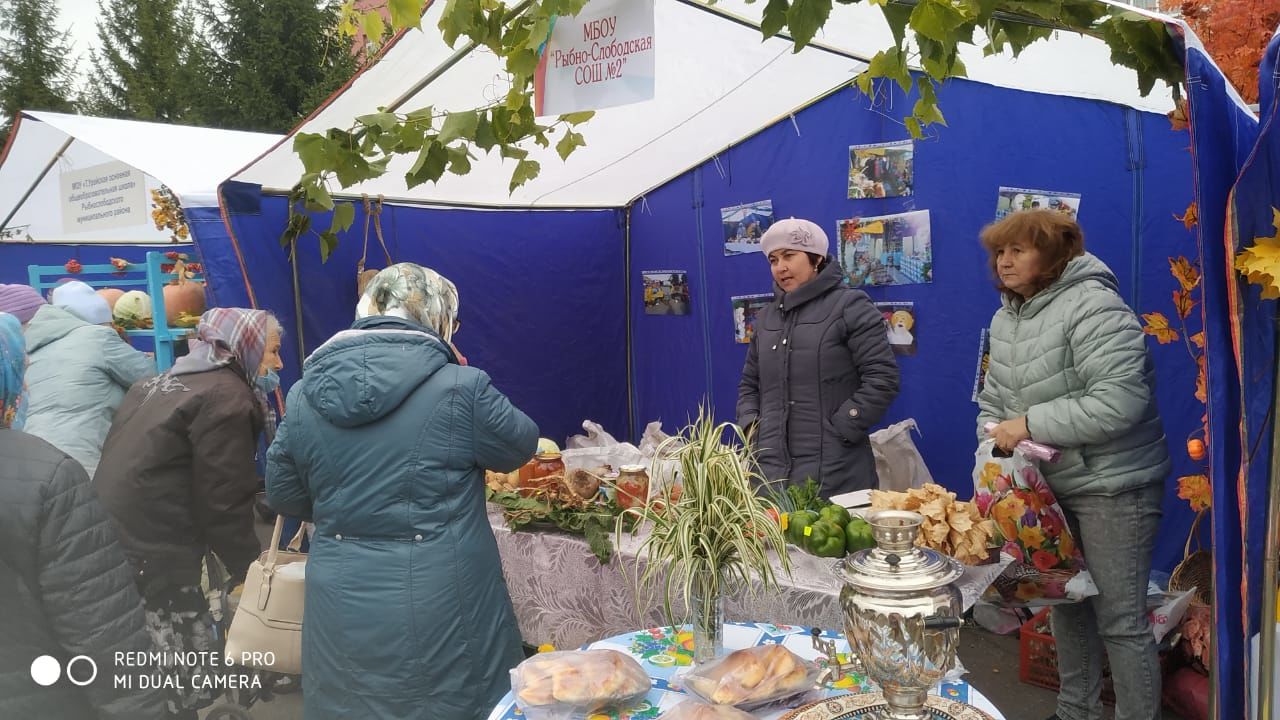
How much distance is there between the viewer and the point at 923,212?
175 inches

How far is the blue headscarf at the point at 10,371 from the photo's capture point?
170cm

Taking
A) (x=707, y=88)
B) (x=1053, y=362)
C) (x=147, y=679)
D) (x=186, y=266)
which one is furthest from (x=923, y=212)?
(x=186, y=266)

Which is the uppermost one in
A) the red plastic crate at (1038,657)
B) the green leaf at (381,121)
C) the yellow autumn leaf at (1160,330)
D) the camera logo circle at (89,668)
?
the green leaf at (381,121)

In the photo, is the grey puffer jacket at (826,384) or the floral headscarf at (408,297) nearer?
the floral headscarf at (408,297)

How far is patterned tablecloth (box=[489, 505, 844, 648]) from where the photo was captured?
2.53 metres

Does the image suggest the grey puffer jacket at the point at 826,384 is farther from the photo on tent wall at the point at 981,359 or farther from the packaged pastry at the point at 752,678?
the packaged pastry at the point at 752,678

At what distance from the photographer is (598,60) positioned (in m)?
2.47

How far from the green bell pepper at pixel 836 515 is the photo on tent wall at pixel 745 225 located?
2.99 m

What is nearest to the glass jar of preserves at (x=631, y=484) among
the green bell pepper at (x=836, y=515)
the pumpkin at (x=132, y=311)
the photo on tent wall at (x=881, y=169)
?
the green bell pepper at (x=836, y=515)

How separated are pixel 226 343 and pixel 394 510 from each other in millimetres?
1188

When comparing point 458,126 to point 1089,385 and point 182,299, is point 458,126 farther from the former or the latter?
point 182,299

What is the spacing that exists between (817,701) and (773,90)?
3594 millimetres

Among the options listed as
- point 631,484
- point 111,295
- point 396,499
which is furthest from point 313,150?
point 111,295

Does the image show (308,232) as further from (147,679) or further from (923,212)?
(923,212)
